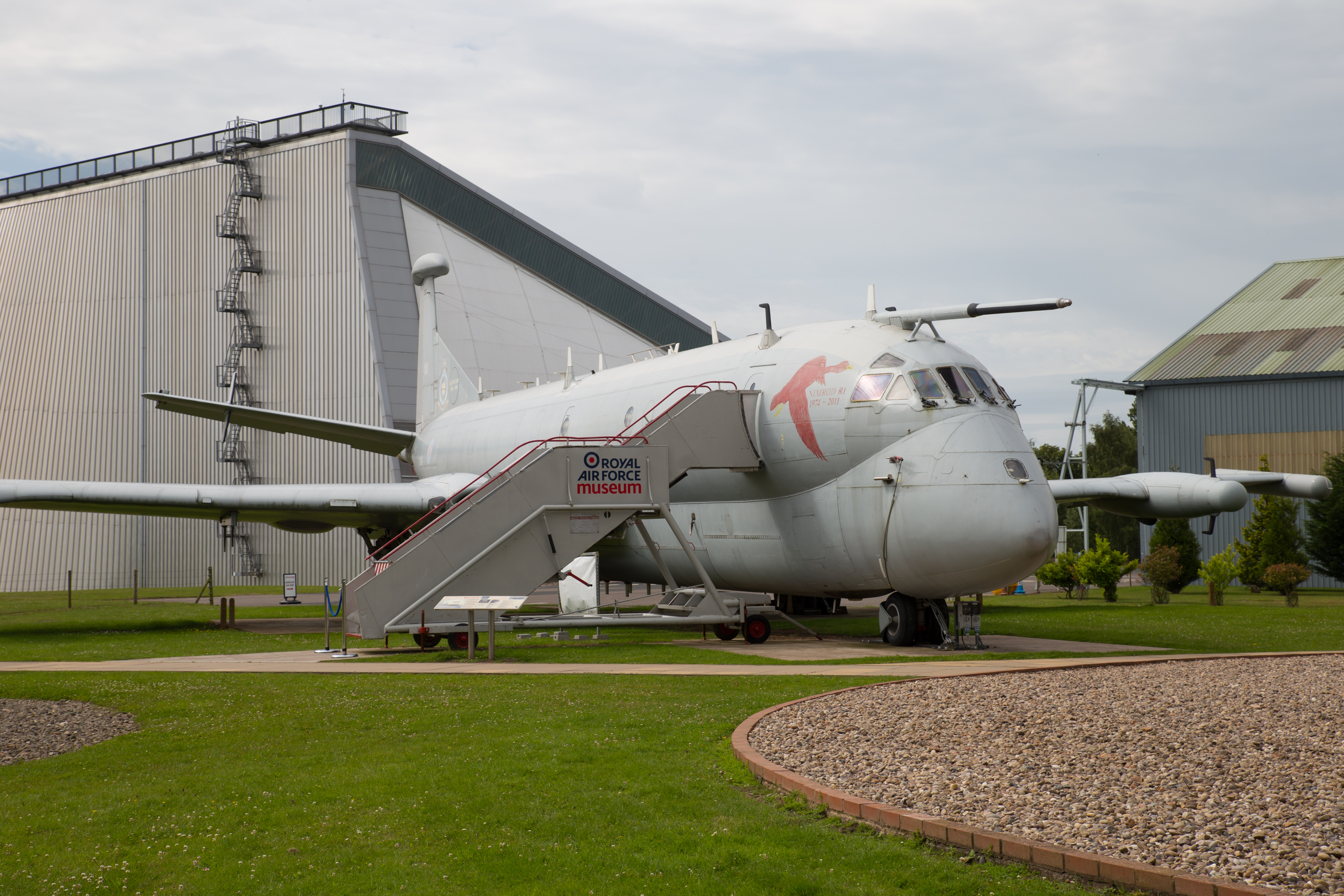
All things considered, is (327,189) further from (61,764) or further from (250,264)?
(61,764)

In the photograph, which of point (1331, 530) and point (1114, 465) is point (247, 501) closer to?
point (1331, 530)

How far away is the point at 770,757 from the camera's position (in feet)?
27.6

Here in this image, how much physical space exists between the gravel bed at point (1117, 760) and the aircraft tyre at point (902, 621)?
5541 millimetres

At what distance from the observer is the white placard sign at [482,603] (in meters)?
16.1

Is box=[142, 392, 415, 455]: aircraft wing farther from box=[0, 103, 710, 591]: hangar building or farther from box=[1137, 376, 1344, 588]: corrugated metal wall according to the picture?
box=[1137, 376, 1344, 588]: corrugated metal wall

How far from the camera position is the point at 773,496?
19094 millimetres

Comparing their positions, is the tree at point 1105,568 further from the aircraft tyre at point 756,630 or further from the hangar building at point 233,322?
the hangar building at point 233,322

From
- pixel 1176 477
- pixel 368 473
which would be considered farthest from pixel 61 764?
pixel 368 473

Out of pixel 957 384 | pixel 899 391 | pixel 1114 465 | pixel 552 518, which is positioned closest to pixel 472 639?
pixel 552 518

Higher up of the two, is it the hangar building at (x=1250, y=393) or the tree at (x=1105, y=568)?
the hangar building at (x=1250, y=393)

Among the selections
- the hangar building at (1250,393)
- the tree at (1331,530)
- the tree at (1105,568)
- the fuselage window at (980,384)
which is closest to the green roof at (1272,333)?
the hangar building at (1250,393)

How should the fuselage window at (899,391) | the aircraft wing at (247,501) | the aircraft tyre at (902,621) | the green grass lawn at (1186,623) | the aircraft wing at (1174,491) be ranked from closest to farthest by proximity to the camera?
the fuselage window at (899,391), the aircraft tyre at (902,621), the green grass lawn at (1186,623), the aircraft wing at (247,501), the aircraft wing at (1174,491)

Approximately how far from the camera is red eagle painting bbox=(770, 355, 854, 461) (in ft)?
59.0

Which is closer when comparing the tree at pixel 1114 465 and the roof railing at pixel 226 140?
the roof railing at pixel 226 140
